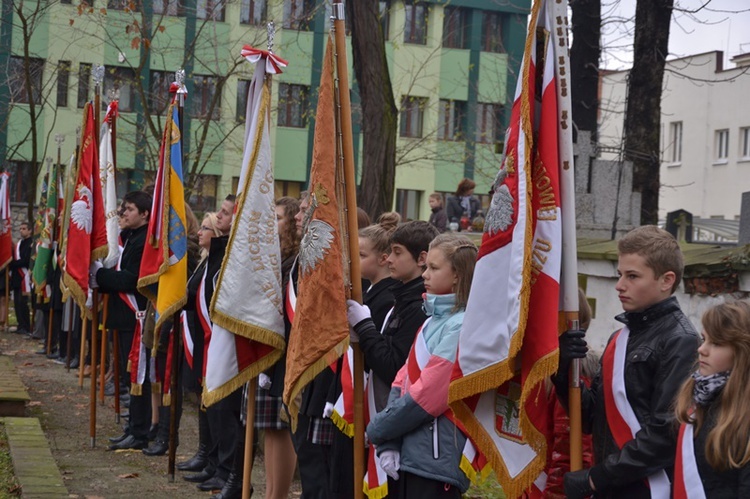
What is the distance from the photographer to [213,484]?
8.51 metres

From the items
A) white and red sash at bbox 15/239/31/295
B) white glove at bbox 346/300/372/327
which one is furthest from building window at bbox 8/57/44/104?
white glove at bbox 346/300/372/327

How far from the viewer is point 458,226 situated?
18.5 meters

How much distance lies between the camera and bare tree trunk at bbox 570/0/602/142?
594 inches

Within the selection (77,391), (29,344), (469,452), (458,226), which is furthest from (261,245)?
(29,344)

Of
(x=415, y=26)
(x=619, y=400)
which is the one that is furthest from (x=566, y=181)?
(x=415, y=26)

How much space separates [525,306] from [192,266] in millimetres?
5507

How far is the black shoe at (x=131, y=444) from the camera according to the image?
9.96 m

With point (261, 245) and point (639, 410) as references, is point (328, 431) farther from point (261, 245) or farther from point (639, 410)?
point (639, 410)

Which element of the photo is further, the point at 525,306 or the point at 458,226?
the point at 458,226

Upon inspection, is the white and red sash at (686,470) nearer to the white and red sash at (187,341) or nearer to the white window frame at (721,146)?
the white and red sash at (187,341)

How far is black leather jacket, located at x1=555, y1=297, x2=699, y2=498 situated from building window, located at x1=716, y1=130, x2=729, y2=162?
4754 centimetres

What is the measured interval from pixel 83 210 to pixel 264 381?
161 inches

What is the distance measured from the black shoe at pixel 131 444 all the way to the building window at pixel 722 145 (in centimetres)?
4357

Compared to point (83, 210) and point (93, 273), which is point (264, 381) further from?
point (83, 210)
